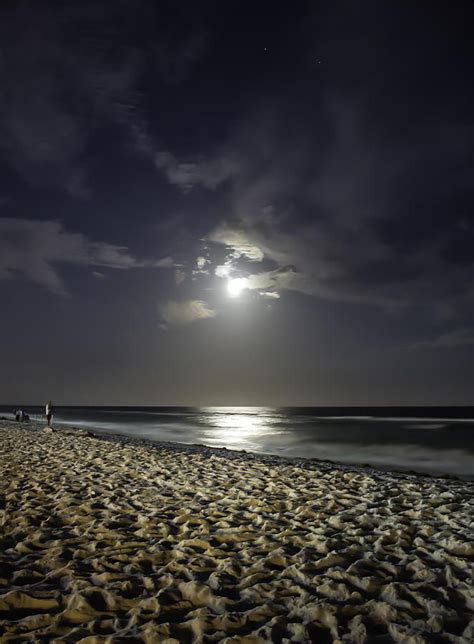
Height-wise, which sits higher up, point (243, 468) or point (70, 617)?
point (70, 617)

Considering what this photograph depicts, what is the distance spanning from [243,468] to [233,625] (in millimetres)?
8710

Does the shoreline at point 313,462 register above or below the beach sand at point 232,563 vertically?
below

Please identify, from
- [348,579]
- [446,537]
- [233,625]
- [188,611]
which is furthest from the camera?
[446,537]

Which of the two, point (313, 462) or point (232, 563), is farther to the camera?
point (313, 462)

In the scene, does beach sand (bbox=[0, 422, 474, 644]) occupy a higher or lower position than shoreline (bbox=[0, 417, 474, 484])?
higher

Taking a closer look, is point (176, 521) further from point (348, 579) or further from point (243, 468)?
point (243, 468)

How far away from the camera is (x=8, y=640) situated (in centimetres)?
334

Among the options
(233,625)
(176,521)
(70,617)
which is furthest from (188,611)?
(176,521)

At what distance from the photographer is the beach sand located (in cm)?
364

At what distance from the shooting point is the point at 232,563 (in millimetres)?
4938

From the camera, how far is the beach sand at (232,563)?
3643mm

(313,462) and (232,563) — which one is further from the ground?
(232,563)

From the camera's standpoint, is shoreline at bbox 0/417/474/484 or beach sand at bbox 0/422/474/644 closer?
beach sand at bbox 0/422/474/644

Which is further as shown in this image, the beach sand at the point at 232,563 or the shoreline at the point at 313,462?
the shoreline at the point at 313,462
